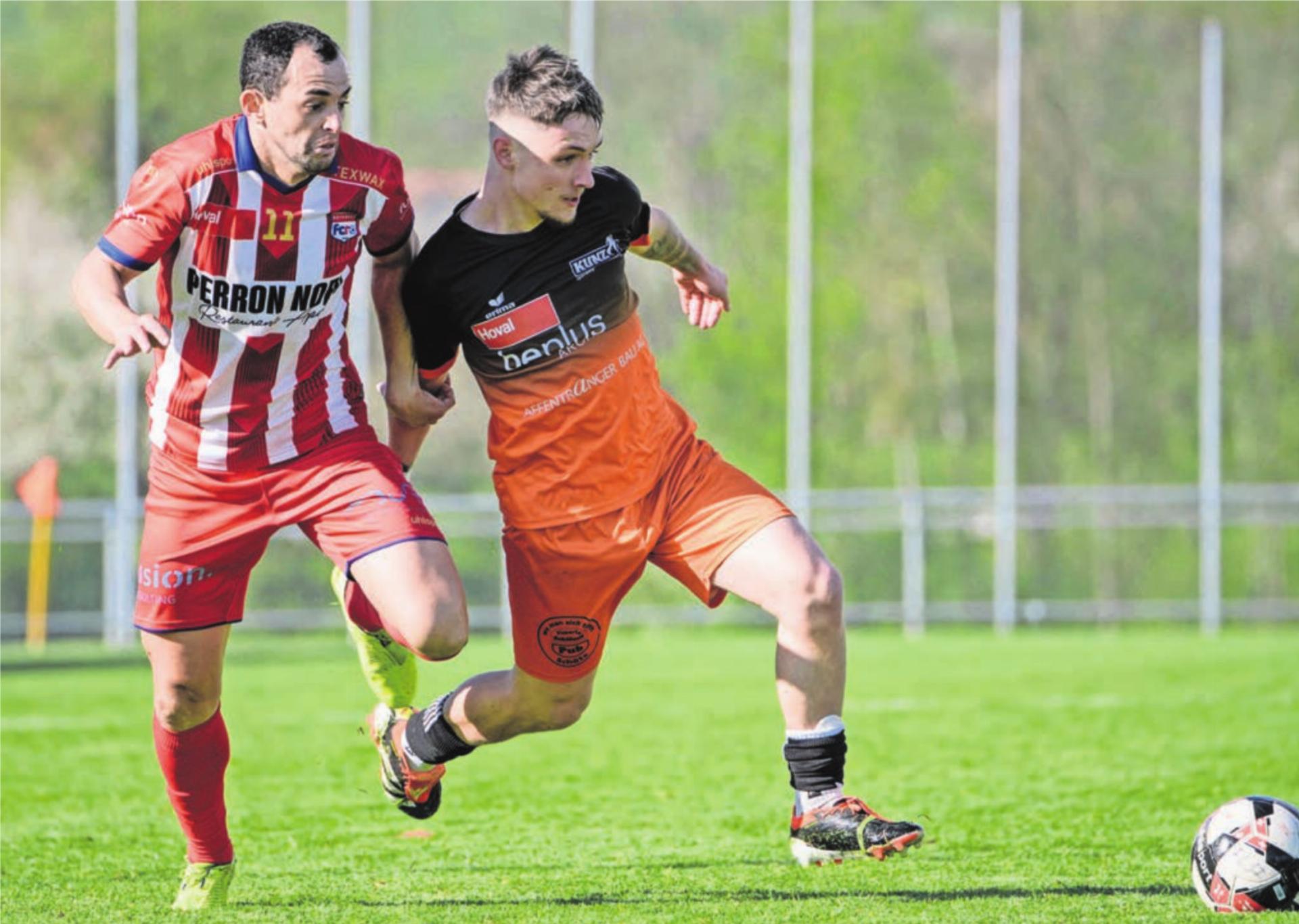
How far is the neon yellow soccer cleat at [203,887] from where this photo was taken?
548 cm

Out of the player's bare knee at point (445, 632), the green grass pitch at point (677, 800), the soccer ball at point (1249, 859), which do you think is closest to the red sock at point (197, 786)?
the green grass pitch at point (677, 800)

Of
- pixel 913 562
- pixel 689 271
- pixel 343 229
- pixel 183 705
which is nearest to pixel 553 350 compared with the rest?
pixel 343 229

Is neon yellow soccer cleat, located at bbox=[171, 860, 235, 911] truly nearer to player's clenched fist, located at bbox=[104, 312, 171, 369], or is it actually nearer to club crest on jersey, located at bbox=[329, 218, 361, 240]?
player's clenched fist, located at bbox=[104, 312, 171, 369]

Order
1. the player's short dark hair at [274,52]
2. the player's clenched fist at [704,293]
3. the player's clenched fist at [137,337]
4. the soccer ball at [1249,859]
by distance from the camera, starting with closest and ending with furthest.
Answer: the player's clenched fist at [137,337] < the soccer ball at [1249,859] < the player's short dark hair at [274,52] < the player's clenched fist at [704,293]

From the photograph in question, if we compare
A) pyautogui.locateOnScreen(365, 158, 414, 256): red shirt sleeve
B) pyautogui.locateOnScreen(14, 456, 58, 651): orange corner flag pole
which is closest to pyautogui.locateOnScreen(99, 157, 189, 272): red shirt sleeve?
pyautogui.locateOnScreen(365, 158, 414, 256): red shirt sleeve

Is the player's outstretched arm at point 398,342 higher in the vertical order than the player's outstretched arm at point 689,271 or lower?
lower

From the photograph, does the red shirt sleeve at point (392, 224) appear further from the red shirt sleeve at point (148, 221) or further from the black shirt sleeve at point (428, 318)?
the red shirt sleeve at point (148, 221)

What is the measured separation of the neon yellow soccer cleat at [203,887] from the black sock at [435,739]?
76cm

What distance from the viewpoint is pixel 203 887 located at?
18.1ft

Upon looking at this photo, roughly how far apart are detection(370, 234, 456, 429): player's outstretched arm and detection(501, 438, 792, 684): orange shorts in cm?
48

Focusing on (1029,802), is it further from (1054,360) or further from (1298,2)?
(1298,2)

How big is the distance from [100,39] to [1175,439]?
44.0ft

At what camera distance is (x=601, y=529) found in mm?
5621

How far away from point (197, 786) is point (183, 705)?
0.26 metres
